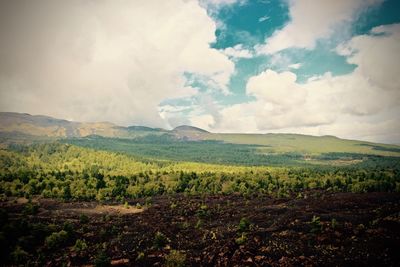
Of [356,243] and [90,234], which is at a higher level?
[356,243]

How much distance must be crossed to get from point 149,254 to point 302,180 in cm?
10338

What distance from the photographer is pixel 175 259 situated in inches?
2035

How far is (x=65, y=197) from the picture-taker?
118 m

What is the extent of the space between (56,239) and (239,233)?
37.5m

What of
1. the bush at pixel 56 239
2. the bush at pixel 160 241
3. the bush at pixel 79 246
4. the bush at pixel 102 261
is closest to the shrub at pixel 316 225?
the bush at pixel 160 241

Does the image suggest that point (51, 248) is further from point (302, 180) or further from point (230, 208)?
point (302, 180)

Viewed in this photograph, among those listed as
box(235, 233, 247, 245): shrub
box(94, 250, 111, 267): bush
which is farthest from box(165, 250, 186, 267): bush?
box(235, 233, 247, 245): shrub

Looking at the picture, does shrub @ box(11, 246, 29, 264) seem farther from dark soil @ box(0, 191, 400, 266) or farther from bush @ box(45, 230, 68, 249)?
bush @ box(45, 230, 68, 249)

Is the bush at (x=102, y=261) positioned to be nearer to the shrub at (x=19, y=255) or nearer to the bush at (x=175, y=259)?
the bush at (x=175, y=259)

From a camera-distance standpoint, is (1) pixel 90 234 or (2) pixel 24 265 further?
(1) pixel 90 234

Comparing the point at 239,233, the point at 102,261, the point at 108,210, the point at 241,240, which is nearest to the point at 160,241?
the point at 102,261

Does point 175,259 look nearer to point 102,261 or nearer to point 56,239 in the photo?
point 102,261

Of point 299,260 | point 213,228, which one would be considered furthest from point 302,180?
point 299,260

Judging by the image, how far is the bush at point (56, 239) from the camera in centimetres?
6156
